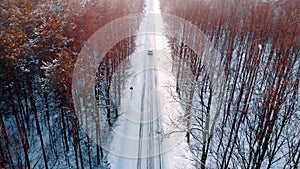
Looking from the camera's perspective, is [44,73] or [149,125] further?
[149,125]

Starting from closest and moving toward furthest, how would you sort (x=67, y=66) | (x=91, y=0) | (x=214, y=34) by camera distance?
(x=67, y=66) < (x=91, y=0) < (x=214, y=34)

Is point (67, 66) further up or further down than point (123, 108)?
further up

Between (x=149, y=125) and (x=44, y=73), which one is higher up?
(x=44, y=73)

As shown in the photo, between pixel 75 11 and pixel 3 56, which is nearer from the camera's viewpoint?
pixel 3 56

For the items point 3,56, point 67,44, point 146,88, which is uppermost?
point 67,44

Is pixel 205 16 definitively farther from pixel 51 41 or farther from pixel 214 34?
pixel 51 41

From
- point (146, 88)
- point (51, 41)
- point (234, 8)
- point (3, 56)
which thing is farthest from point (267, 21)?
point (3, 56)

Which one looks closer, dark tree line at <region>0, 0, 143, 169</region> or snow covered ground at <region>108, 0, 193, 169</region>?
dark tree line at <region>0, 0, 143, 169</region>

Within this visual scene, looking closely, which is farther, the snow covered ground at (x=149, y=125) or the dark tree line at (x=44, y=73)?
the snow covered ground at (x=149, y=125)
